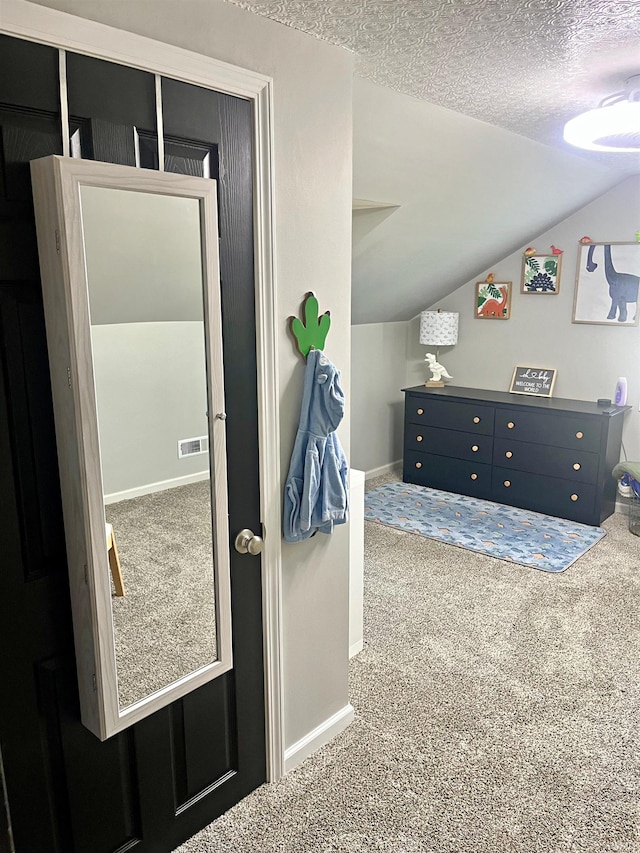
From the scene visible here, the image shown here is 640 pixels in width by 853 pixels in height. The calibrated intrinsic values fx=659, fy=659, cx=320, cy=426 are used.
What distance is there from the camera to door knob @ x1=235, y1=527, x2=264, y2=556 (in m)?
1.83

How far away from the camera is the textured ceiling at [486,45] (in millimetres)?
1626

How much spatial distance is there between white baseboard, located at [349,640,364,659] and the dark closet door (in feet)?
2.94

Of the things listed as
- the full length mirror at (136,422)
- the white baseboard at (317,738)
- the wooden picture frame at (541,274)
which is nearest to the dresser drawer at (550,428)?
the wooden picture frame at (541,274)

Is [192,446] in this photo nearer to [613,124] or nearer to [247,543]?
[247,543]

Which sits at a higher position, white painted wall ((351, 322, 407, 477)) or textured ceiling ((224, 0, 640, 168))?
textured ceiling ((224, 0, 640, 168))

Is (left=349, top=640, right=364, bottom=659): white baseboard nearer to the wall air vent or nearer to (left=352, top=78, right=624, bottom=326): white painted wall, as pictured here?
the wall air vent

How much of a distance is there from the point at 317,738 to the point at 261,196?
68.3 inches

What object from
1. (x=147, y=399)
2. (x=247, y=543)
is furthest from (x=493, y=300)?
(x=147, y=399)

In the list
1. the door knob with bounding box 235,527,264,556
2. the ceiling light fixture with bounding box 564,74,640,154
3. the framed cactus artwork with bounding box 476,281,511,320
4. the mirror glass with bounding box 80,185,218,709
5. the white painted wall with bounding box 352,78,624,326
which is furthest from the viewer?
the framed cactus artwork with bounding box 476,281,511,320

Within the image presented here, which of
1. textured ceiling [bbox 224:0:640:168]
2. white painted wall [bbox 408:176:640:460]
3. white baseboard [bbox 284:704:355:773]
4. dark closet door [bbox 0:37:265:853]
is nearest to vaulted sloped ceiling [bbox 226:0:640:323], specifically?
textured ceiling [bbox 224:0:640:168]

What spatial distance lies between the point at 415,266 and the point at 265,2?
109 inches

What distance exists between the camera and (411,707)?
245cm

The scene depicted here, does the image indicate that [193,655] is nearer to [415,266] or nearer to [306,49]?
[306,49]

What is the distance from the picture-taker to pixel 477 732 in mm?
2322
